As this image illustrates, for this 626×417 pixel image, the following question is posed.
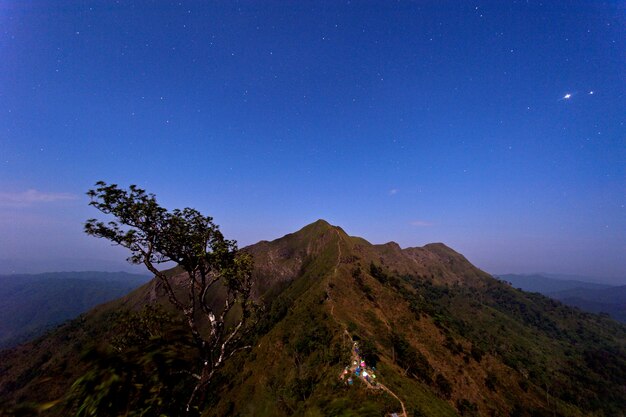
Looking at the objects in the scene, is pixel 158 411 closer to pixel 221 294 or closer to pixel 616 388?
pixel 221 294

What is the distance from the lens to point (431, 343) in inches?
3260

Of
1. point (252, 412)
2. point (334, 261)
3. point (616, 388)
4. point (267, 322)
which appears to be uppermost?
point (334, 261)

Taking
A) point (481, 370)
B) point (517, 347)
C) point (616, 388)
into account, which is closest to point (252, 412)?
point (481, 370)

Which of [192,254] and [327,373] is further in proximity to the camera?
[327,373]

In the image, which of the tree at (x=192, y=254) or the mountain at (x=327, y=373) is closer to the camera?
the mountain at (x=327, y=373)

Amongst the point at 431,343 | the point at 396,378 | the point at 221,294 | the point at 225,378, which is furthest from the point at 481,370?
the point at 221,294

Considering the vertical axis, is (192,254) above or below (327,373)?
above

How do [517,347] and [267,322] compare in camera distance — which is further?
[517,347]

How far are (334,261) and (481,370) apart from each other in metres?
80.0

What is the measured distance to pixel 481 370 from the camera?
81.2m

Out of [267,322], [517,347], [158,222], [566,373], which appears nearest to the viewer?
[158,222]

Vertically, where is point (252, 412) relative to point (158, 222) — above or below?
below

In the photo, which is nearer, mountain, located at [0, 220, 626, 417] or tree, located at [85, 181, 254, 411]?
mountain, located at [0, 220, 626, 417]

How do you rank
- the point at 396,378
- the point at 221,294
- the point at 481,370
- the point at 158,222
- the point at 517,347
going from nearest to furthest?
the point at 158,222 → the point at 396,378 → the point at 481,370 → the point at 517,347 → the point at 221,294
